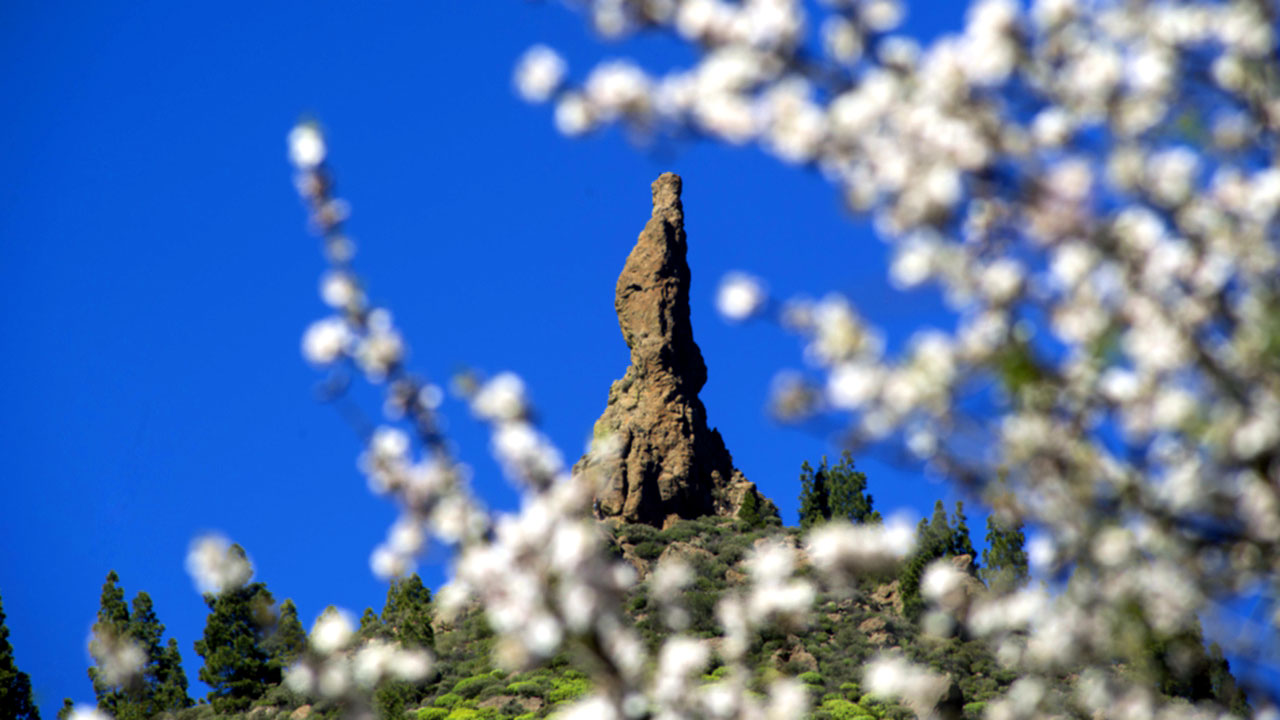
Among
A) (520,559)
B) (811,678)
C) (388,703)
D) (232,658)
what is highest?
(232,658)

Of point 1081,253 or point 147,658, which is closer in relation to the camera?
point 1081,253

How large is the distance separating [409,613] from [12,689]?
39.0ft

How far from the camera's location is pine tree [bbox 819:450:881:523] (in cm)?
4762

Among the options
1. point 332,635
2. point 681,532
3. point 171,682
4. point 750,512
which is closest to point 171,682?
point 171,682

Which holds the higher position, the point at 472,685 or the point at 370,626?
the point at 370,626

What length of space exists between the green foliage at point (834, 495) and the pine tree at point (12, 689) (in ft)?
91.6

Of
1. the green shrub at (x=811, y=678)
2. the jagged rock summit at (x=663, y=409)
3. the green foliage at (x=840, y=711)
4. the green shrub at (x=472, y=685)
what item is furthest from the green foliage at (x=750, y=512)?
the green foliage at (x=840, y=711)

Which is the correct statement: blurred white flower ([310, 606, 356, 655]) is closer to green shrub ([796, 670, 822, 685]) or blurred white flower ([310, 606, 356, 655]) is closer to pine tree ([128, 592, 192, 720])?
green shrub ([796, 670, 822, 685])

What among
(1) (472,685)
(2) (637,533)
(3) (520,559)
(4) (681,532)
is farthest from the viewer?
(4) (681,532)

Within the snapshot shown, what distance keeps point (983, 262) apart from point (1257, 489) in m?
1.15

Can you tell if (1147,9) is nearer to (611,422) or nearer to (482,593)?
(482,593)

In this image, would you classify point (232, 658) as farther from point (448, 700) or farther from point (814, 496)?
point (814, 496)

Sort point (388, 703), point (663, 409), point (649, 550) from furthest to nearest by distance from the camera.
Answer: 1. point (663, 409)
2. point (649, 550)
3. point (388, 703)

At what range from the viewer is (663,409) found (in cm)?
4356
